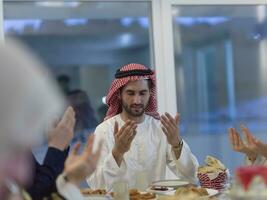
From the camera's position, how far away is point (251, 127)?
403 cm

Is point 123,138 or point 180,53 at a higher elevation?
point 180,53

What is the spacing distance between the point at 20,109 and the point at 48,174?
0.47 metres

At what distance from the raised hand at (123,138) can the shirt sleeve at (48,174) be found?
78cm

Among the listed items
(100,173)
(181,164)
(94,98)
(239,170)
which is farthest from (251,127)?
(239,170)

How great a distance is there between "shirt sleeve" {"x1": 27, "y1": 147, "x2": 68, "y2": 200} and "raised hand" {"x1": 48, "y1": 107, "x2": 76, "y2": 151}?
0.02 m

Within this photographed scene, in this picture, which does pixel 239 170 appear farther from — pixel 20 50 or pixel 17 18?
pixel 17 18

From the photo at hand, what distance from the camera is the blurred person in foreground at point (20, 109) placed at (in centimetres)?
109

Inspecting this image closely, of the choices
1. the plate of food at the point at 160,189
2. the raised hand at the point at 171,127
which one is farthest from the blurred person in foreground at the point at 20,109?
the raised hand at the point at 171,127

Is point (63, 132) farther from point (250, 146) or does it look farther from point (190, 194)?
point (250, 146)

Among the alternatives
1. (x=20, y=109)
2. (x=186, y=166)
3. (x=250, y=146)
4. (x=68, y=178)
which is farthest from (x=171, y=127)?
(x=20, y=109)

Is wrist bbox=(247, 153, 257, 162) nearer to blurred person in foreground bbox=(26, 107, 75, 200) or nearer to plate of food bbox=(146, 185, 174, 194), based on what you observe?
plate of food bbox=(146, 185, 174, 194)

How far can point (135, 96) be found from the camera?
9.16ft

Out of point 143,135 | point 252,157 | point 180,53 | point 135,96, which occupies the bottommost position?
point 252,157

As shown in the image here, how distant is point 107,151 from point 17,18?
1.55 metres
